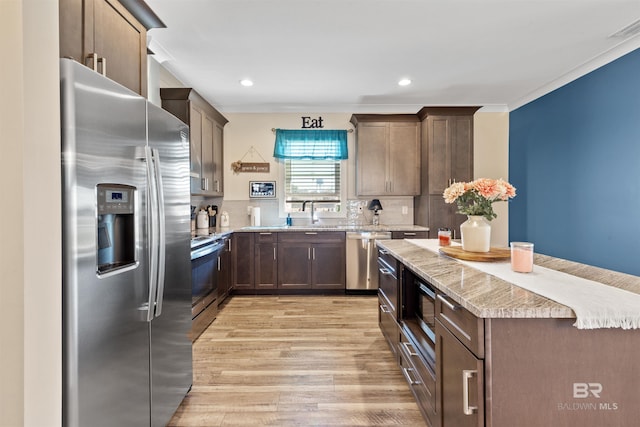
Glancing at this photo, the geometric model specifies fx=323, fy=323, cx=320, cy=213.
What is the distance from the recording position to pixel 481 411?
1.13m

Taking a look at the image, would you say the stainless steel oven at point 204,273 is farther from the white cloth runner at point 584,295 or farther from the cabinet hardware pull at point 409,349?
the white cloth runner at point 584,295

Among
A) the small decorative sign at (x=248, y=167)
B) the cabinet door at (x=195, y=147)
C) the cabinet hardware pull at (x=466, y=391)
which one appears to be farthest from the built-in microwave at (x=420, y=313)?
the small decorative sign at (x=248, y=167)

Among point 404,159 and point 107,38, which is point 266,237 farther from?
point 107,38

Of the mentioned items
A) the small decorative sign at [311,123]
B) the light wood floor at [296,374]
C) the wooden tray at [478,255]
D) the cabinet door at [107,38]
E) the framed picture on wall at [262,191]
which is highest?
the small decorative sign at [311,123]

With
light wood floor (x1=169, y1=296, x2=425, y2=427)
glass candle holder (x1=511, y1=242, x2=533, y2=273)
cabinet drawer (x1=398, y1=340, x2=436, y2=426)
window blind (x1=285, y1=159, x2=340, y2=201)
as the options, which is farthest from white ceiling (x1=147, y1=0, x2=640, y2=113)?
light wood floor (x1=169, y1=296, x2=425, y2=427)

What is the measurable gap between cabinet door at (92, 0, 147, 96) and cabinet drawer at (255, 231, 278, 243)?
104 inches

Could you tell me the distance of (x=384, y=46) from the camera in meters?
3.22

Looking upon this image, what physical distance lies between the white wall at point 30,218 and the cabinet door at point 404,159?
4.20 metres

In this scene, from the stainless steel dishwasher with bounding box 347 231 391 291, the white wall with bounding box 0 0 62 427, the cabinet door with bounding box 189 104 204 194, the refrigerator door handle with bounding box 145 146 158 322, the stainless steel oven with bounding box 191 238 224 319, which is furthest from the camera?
the stainless steel dishwasher with bounding box 347 231 391 291

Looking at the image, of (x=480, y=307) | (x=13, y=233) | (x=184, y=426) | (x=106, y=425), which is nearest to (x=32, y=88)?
(x=13, y=233)

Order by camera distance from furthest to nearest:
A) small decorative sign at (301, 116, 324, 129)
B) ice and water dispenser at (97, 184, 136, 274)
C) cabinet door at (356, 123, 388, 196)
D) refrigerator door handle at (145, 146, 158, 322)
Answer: small decorative sign at (301, 116, 324, 129), cabinet door at (356, 123, 388, 196), refrigerator door handle at (145, 146, 158, 322), ice and water dispenser at (97, 184, 136, 274)

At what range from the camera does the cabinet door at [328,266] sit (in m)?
4.44

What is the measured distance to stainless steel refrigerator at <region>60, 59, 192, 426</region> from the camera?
3.79ft

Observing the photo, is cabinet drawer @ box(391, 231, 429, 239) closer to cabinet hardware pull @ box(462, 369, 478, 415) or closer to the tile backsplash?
the tile backsplash
